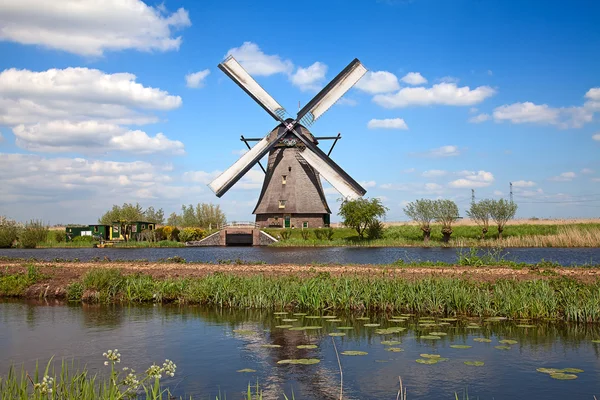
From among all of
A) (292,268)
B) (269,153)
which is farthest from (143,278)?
(269,153)

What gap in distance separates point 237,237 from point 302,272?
3633 centimetres

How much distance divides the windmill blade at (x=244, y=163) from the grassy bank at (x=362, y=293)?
994 inches

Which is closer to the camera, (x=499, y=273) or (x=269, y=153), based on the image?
(x=499, y=273)

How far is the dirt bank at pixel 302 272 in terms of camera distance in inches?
632

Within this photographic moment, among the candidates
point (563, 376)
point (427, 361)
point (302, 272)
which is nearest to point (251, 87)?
point (302, 272)

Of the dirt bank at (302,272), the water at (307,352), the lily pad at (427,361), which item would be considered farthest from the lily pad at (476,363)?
the dirt bank at (302,272)

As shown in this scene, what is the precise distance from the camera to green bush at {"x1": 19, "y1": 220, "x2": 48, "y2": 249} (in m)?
52.8

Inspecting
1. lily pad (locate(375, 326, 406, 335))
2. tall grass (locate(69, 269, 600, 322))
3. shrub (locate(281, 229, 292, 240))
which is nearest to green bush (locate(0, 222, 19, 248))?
shrub (locate(281, 229, 292, 240))

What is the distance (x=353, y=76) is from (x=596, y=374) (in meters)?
34.3

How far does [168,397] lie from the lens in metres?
7.16

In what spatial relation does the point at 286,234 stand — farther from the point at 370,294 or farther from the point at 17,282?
the point at 370,294

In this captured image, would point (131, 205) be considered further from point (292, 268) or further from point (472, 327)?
point (472, 327)

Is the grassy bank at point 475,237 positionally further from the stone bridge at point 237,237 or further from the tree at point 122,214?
the tree at point 122,214

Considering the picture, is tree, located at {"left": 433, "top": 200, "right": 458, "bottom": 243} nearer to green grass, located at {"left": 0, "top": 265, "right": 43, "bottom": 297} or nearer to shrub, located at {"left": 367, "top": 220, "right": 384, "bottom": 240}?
shrub, located at {"left": 367, "top": 220, "right": 384, "bottom": 240}
